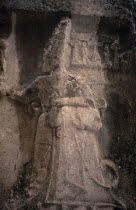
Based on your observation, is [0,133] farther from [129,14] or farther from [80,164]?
[129,14]

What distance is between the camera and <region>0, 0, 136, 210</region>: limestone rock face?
3.47 metres

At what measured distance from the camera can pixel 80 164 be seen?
3498 mm

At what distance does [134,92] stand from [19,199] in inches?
71.7

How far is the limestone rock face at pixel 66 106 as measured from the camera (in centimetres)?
347

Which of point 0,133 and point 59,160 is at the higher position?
point 0,133

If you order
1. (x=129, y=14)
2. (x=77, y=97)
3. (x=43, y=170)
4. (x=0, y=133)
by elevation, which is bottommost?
(x=43, y=170)

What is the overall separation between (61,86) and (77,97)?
0.23 metres

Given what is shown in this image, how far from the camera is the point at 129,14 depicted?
3738 mm

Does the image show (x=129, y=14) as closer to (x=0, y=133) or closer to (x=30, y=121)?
(x=30, y=121)

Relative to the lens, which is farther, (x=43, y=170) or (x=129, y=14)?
(x=129, y=14)

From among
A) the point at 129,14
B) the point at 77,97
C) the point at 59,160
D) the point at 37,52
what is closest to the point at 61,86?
the point at 77,97

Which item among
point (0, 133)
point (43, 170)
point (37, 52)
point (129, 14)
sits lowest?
point (43, 170)

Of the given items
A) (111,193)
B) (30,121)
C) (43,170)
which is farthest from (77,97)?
(111,193)

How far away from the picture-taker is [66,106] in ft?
11.6
